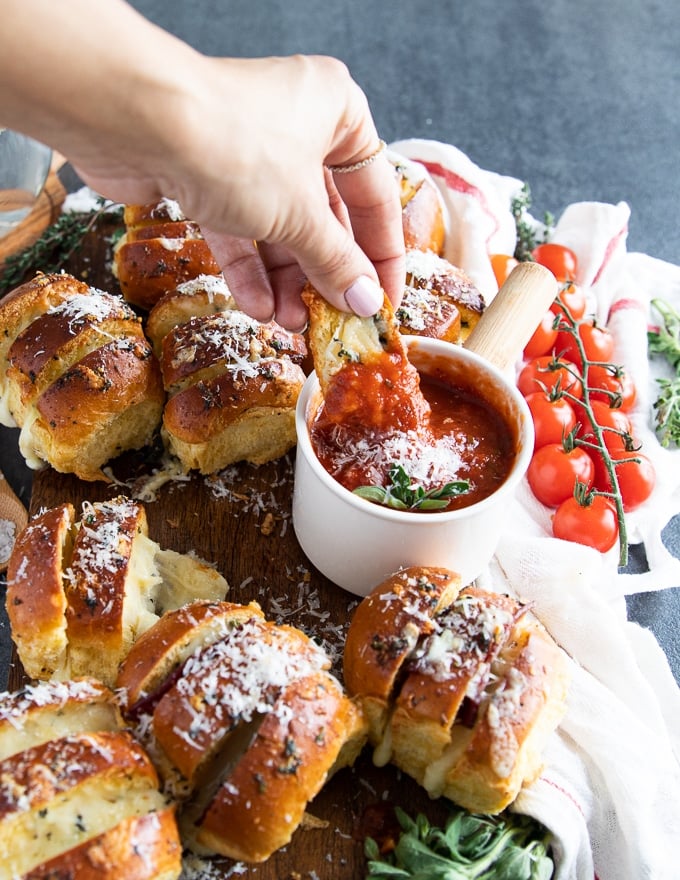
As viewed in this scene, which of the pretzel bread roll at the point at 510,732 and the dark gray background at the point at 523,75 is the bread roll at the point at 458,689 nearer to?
the pretzel bread roll at the point at 510,732

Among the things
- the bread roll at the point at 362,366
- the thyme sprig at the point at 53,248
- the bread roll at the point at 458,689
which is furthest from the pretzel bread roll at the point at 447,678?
the thyme sprig at the point at 53,248

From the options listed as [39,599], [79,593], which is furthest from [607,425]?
[39,599]

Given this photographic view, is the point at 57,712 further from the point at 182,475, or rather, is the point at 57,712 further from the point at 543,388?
the point at 543,388

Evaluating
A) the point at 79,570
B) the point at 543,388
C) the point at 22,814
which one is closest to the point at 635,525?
the point at 543,388

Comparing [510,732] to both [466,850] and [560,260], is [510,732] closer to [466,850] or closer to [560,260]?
[466,850]

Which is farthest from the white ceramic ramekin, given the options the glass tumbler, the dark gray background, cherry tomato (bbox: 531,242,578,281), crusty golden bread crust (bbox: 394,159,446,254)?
the dark gray background

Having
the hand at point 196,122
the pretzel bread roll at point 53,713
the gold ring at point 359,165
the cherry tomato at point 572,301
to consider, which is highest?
the hand at point 196,122

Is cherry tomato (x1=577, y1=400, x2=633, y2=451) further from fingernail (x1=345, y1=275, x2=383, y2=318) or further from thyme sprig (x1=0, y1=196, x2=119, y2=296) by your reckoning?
thyme sprig (x1=0, y1=196, x2=119, y2=296)
